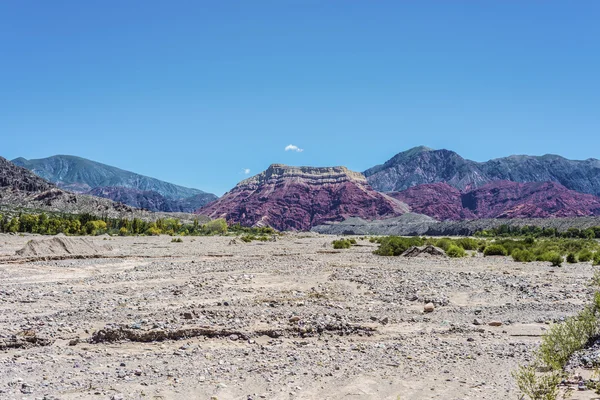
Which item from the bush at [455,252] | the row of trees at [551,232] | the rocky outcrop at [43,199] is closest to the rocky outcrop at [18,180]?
the rocky outcrop at [43,199]

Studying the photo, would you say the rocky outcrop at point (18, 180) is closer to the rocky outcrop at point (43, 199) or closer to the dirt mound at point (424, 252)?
the rocky outcrop at point (43, 199)

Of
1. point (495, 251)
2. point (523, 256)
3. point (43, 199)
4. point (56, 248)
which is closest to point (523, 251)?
point (523, 256)

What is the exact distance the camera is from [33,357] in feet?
27.5

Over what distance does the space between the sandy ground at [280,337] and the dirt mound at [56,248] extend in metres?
13.5

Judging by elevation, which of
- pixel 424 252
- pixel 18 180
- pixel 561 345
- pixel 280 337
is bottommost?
pixel 280 337

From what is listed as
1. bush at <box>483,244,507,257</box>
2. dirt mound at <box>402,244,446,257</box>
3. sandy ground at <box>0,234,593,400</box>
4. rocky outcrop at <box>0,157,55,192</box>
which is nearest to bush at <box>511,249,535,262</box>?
bush at <box>483,244,507,257</box>

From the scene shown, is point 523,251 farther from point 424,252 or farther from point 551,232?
point 551,232

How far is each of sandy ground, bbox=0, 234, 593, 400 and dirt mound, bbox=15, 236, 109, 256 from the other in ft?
44.3

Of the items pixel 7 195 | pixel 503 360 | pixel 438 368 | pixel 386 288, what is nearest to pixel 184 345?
pixel 438 368

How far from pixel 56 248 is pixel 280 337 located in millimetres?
27569

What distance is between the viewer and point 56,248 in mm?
31703

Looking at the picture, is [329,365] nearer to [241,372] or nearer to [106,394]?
[241,372]

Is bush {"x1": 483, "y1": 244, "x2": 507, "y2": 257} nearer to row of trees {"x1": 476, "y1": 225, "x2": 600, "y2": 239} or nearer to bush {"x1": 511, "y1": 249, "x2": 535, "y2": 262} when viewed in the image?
bush {"x1": 511, "y1": 249, "x2": 535, "y2": 262}

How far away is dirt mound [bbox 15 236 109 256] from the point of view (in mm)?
30388
